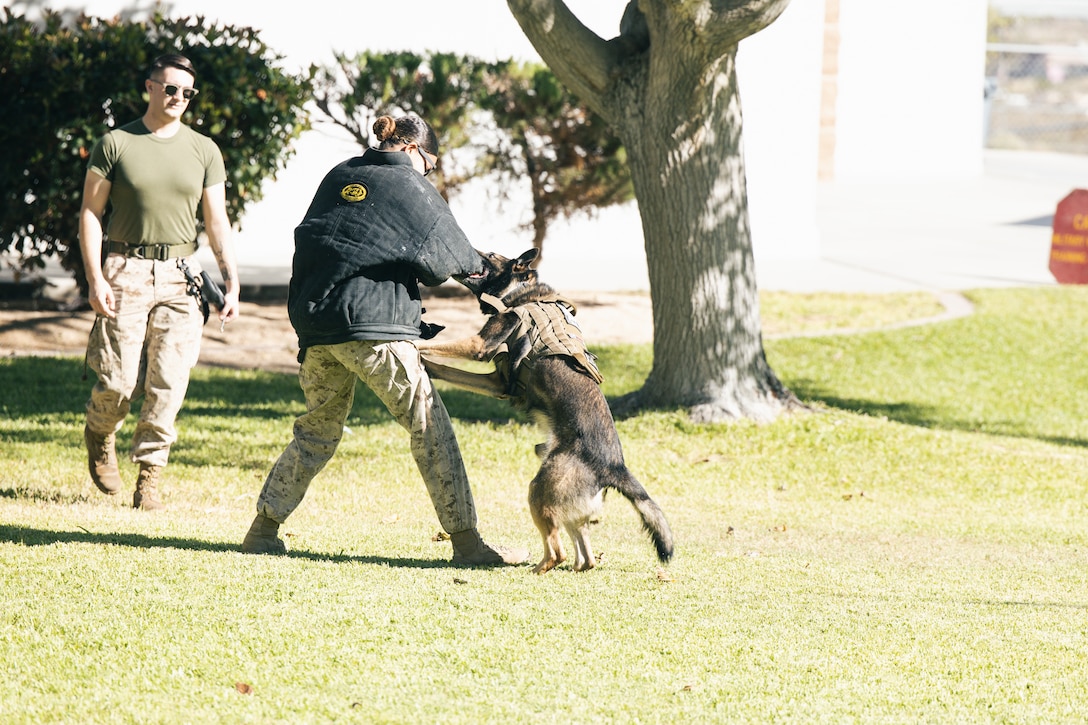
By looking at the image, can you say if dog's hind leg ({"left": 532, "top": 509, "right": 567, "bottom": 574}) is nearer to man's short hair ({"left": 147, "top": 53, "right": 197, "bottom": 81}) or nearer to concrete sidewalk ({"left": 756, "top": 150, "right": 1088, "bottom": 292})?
man's short hair ({"left": 147, "top": 53, "right": 197, "bottom": 81})

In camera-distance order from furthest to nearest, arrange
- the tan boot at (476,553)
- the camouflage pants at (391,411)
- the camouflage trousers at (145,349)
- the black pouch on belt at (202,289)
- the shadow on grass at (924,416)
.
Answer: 1. the shadow on grass at (924,416)
2. the black pouch on belt at (202,289)
3. the camouflage trousers at (145,349)
4. the tan boot at (476,553)
5. the camouflage pants at (391,411)

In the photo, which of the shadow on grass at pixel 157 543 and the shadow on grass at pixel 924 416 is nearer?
the shadow on grass at pixel 157 543

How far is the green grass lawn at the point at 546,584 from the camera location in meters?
4.26

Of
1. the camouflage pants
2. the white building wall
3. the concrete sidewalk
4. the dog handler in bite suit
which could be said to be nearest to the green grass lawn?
the camouflage pants

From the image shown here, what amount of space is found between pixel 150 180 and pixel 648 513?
2.87 m

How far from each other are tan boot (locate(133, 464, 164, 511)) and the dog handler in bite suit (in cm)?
143

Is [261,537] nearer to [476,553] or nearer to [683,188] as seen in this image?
[476,553]

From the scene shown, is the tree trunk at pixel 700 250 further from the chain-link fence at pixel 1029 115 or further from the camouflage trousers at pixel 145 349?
the chain-link fence at pixel 1029 115

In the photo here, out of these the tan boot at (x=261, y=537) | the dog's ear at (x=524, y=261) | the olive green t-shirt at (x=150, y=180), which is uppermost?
the olive green t-shirt at (x=150, y=180)

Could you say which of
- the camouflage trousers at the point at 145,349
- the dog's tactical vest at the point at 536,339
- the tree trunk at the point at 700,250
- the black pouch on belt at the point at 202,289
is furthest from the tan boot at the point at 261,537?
the tree trunk at the point at 700,250

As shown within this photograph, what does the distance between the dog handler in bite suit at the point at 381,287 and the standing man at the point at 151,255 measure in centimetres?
125

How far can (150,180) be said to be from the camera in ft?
20.9

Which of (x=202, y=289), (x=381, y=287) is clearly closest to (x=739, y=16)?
(x=202, y=289)

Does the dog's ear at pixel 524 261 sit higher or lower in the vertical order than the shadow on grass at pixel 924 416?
higher
